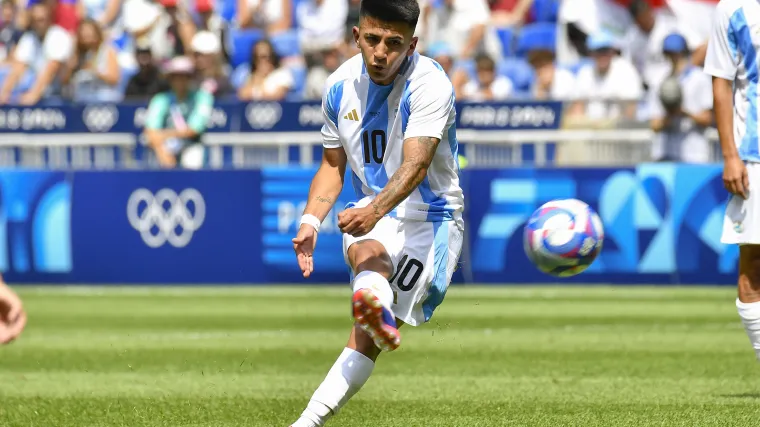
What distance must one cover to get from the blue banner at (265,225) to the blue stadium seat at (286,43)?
5.00 meters

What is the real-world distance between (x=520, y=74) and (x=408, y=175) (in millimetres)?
14954

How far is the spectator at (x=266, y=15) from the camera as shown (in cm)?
2444

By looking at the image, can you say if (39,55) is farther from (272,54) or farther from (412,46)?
(412,46)

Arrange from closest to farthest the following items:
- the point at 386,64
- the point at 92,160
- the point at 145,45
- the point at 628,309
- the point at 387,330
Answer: the point at 387,330 → the point at 386,64 → the point at 628,309 → the point at 92,160 → the point at 145,45

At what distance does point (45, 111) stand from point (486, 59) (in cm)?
604

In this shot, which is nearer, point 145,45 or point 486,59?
point 486,59

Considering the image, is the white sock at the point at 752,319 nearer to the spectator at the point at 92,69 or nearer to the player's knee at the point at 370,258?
the player's knee at the point at 370,258

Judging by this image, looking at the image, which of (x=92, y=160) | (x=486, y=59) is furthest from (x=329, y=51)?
(x=92, y=160)

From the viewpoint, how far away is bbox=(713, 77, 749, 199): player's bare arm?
27.2 feet

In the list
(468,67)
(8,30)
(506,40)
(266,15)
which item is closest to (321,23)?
(266,15)

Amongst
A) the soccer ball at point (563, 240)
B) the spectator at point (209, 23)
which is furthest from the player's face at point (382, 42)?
the spectator at point (209, 23)

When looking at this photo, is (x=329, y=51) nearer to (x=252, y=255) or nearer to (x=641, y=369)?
(x=252, y=255)

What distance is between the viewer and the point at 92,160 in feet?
67.4

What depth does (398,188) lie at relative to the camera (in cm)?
683
